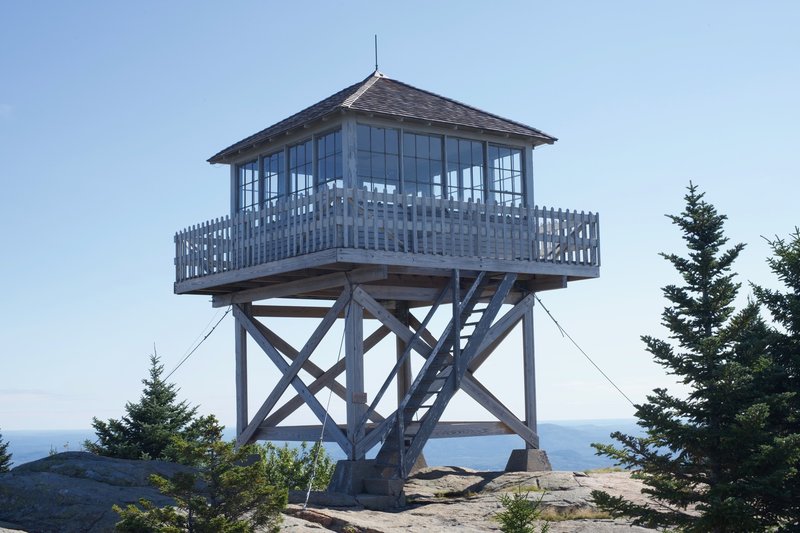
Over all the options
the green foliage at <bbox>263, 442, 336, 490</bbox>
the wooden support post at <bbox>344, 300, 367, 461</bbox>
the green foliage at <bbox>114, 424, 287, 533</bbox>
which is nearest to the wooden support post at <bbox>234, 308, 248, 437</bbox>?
the wooden support post at <bbox>344, 300, 367, 461</bbox>

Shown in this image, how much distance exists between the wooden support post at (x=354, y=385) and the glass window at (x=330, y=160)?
2.97 metres

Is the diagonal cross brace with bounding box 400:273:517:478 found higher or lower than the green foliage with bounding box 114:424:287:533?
higher

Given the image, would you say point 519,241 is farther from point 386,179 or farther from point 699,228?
point 699,228

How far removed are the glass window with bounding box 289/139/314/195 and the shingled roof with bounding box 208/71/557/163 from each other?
1.80 ft

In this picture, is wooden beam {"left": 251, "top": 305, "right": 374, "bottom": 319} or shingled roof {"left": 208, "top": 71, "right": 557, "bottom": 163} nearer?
shingled roof {"left": 208, "top": 71, "right": 557, "bottom": 163}

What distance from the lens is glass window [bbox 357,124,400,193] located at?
82.0ft

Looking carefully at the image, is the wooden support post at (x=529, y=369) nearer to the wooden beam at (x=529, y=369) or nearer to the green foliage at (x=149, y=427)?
the wooden beam at (x=529, y=369)

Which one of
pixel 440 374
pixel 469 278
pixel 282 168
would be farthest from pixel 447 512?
pixel 282 168

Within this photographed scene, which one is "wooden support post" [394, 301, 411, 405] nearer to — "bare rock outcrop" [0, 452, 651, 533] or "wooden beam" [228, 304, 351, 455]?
"wooden beam" [228, 304, 351, 455]

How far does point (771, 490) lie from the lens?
16922mm

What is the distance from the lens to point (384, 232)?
2366 centimetres

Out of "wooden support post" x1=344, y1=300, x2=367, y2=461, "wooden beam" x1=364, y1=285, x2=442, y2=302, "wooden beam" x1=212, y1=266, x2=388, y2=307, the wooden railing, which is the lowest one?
"wooden support post" x1=344, y1=300, x2=367, y2=461

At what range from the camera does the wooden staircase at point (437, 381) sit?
78.6 feet

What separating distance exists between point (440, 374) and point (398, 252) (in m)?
3.22
